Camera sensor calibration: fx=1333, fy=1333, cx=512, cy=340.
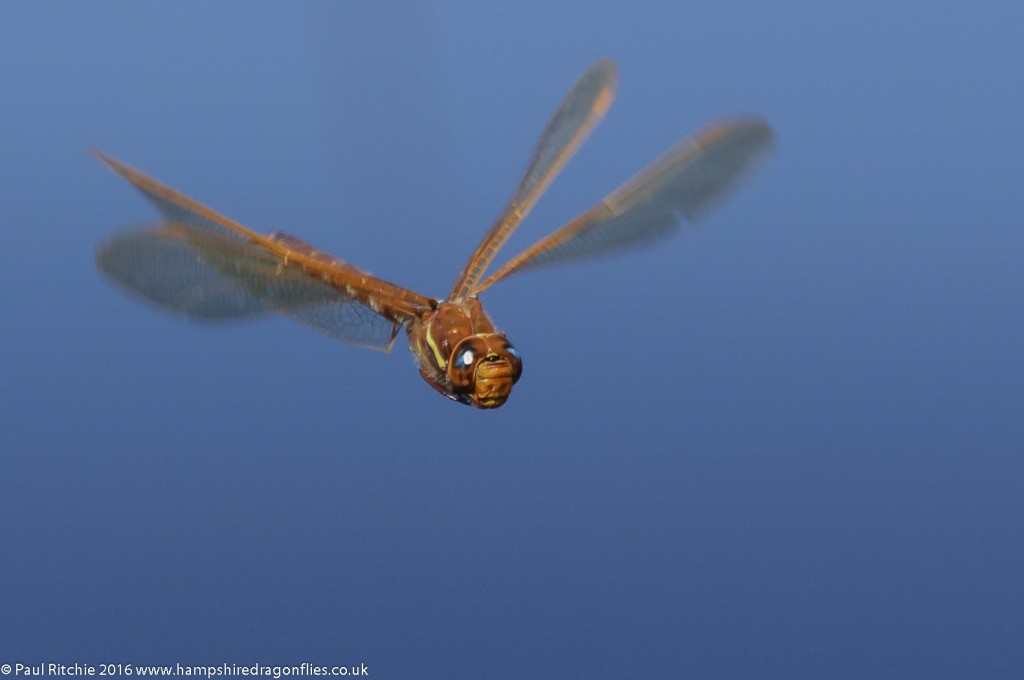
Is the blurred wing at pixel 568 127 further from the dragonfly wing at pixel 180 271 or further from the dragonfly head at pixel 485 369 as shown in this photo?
the dragonfly wing at pixel 180 271

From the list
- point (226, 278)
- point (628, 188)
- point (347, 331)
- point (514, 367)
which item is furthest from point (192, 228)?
point (628, 188)

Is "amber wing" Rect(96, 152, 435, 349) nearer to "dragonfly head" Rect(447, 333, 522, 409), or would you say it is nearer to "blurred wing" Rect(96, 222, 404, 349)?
"blurred wing" Rect(96, 222, 404, 349)

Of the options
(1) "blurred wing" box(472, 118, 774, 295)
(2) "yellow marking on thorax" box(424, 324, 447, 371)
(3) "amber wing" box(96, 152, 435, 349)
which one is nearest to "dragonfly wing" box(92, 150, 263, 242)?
(3) "amber wing" box(96, 152, 435, 349)

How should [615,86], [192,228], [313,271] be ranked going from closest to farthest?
1. [192,228]
2. [313,271]
3. [615,86]

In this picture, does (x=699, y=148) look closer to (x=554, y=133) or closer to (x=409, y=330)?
(x=554, y=133)

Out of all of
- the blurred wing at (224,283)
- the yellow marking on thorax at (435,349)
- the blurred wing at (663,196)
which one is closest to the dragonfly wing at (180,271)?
the blurred wing at (224,283)

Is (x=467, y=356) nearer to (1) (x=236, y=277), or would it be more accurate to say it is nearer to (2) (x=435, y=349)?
(2) (x=435, y=349)
